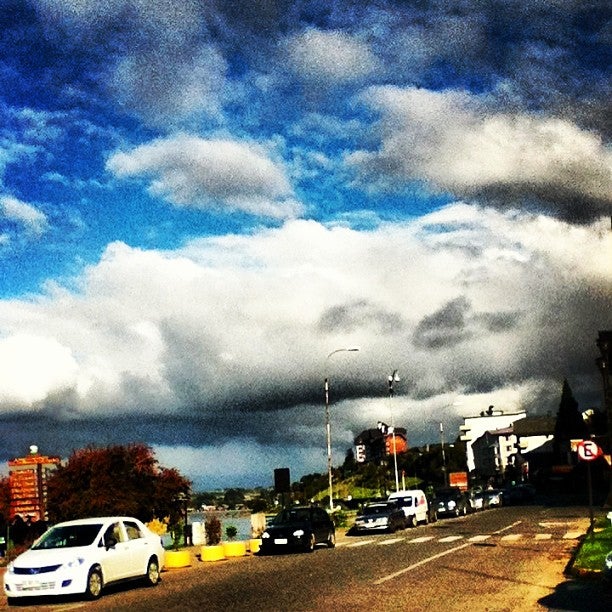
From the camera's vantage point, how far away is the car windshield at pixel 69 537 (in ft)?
61.5

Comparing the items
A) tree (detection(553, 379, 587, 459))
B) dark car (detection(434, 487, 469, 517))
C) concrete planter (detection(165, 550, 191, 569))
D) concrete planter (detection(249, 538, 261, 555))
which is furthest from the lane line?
tree (detection(553, 379, 587, 459))

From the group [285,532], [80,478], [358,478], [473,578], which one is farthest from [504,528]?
[358,478]

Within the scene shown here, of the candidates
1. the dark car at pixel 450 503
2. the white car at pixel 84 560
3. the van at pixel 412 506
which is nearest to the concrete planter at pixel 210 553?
the white car at pixel 84 560

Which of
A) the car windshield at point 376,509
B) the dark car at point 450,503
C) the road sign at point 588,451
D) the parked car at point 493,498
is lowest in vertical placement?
the parked car at point 493,498

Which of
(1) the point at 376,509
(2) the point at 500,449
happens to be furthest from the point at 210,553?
(2) the point at 500,449

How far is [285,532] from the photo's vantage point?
101ft

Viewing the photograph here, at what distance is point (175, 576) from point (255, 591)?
6117 millimetres

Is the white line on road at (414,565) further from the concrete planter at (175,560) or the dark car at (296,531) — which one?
the concrete planter at (175,560)

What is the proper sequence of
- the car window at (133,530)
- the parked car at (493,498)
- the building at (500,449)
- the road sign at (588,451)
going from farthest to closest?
the building at (500,449)
the parked car at (493,498)
the road sign at (588,451)
the car window at (133,530)

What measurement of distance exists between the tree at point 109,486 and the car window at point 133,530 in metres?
13.9

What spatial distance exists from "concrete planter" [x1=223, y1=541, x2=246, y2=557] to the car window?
1024 cm

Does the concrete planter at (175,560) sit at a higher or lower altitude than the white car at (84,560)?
lower

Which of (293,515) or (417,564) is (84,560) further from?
(293,515)

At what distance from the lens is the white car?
1764 cm
